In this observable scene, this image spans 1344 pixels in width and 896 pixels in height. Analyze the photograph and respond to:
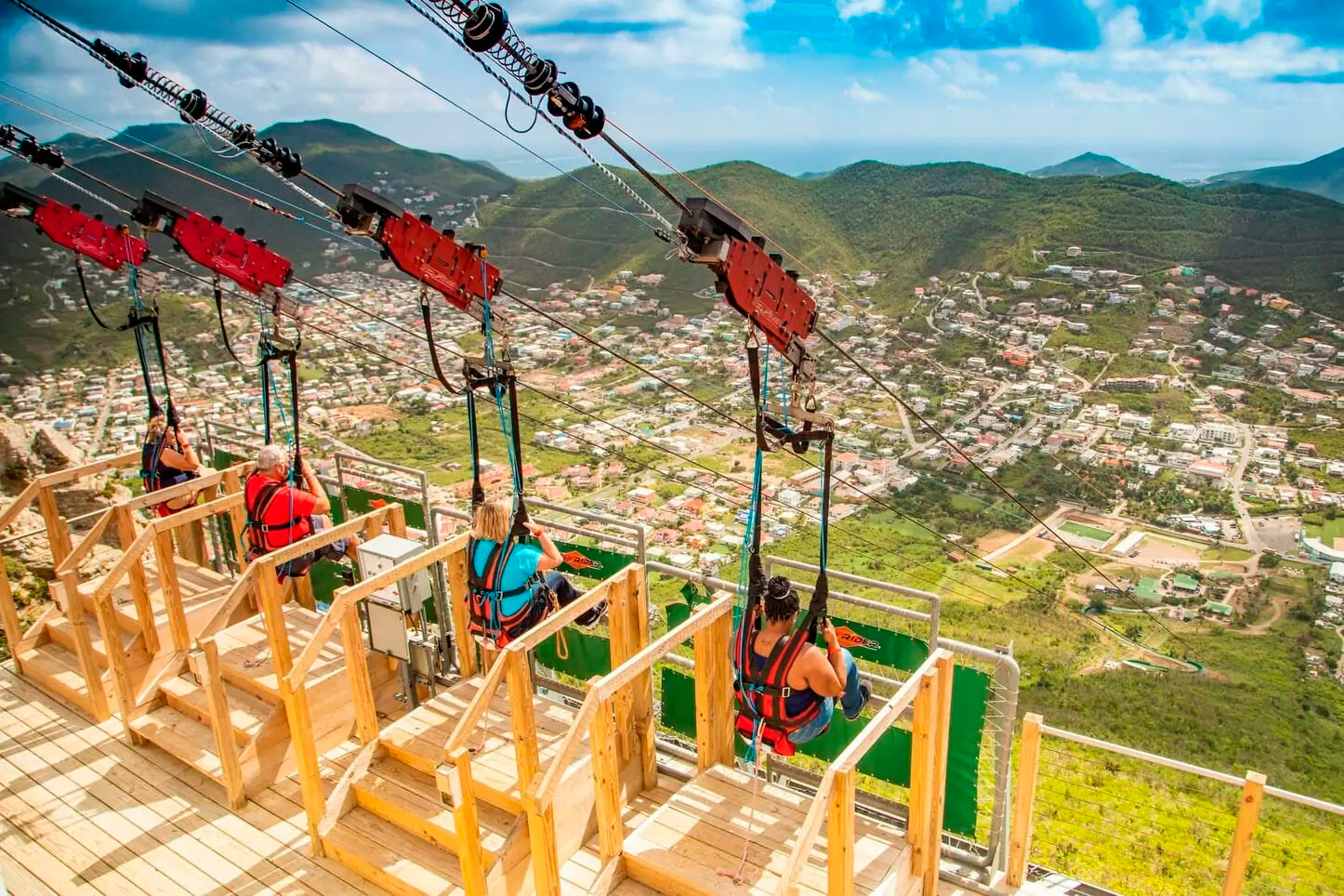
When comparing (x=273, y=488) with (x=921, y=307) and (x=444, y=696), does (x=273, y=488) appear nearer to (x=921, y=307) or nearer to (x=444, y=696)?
(x=444, y=696)

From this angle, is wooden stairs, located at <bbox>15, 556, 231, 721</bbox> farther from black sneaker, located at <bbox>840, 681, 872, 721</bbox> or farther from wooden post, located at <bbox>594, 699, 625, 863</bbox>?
black sneaker, located at <bbox>840, 681, 872, 721</bbox>

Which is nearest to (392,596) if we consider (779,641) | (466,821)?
(466,821)

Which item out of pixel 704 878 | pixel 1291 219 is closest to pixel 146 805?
pixel 704 878

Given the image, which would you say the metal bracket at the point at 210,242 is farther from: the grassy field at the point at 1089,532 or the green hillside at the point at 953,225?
the green hillside at the point at 953,225

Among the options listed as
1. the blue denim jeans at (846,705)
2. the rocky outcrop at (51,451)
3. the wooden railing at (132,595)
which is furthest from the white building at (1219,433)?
the wooden railing at (132,595)

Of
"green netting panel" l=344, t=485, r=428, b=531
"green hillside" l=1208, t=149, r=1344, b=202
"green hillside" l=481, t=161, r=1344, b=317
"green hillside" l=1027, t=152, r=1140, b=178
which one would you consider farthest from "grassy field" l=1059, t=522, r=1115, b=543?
"green hillside" l=1027, t=152, r=1140, b=178

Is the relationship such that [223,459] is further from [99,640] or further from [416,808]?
[416,808]
